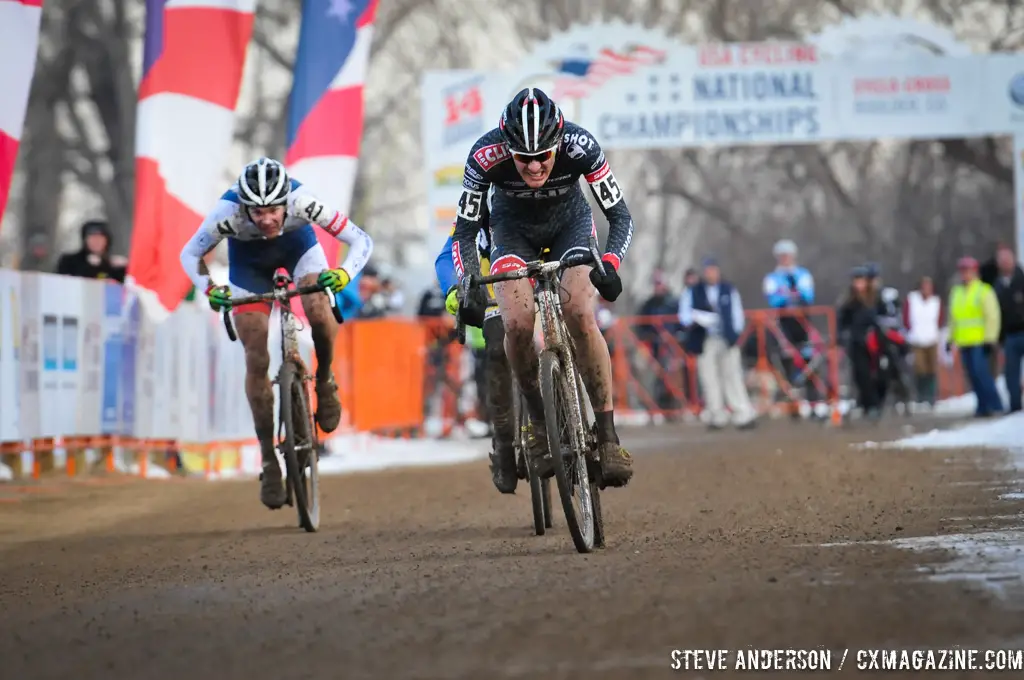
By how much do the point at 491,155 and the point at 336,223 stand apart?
2.40 metres

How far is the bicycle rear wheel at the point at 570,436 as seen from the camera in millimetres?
7898

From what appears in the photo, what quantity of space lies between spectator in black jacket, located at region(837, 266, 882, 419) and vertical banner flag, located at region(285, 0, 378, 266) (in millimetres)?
7879

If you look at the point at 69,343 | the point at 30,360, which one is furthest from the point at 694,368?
the point at 30,360

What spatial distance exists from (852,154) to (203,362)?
24290mm

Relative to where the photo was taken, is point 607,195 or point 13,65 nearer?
point 607,195

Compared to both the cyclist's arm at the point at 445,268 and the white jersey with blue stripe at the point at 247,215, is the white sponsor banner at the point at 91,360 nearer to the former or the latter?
the white jersey with blue stripe at the point at 247,215

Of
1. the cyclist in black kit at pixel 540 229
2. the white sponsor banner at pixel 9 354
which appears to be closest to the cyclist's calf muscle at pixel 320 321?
the cyclist in black kit at pixel 540 229

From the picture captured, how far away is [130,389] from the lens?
1562 cm

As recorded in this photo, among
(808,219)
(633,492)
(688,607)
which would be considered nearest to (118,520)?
(633,492)

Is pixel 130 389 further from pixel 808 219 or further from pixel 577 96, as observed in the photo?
pixel 808 219

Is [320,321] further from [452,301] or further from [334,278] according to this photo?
[452,301]

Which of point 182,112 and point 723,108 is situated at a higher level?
point 723,108

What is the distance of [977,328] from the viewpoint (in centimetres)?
2244

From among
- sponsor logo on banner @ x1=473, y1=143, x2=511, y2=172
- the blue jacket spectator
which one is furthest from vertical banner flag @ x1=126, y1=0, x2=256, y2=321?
the blue jacket spectator
